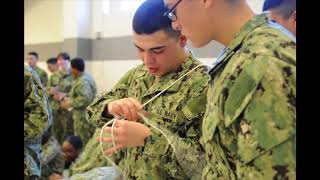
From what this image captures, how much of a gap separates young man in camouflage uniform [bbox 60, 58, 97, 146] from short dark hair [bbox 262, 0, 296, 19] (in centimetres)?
331

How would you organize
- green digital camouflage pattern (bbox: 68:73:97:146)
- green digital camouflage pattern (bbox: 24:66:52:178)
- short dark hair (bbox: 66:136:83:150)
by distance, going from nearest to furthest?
green digital camouflage pattern (bbox: 24:66:52:178) → short dark hair (bbox: 66:136:83:150) → green digital camouflage pattern (bbox: 68:73:97:146)

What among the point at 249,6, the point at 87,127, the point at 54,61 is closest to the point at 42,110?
the point at 249,6

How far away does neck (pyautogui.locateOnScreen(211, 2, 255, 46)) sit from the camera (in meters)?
0.78

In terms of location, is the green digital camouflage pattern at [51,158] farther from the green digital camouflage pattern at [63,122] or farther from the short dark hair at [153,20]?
the short dark hair at [153,20]

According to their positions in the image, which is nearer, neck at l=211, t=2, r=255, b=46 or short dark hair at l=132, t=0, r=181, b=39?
neck at l=211, t=2, r=255, b=46

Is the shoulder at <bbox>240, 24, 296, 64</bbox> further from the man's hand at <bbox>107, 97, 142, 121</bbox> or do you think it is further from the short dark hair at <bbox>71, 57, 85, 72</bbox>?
the short dark hair at <bbox>71, 57, 85, 72</bbox>

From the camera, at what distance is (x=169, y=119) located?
1154 mm

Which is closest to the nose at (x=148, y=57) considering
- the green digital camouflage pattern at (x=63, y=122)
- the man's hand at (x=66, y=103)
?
the man's hand at (x=66, y=103)

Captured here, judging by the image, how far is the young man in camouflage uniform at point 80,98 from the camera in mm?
4277

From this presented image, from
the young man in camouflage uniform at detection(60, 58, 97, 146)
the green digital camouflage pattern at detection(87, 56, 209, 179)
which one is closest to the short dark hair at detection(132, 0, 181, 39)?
Result: the green digital camouflage pattern at detection(87, 56, 209, 179)

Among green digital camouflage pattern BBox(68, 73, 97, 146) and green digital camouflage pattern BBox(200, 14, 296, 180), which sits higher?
green digital camouflage pattern BBox(200, 14, 296, 180)

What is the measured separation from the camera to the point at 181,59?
1222mm

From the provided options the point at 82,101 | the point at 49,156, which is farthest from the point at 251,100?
the point at 82,101

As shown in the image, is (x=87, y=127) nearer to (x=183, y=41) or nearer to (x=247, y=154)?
(x=183, y=41)
